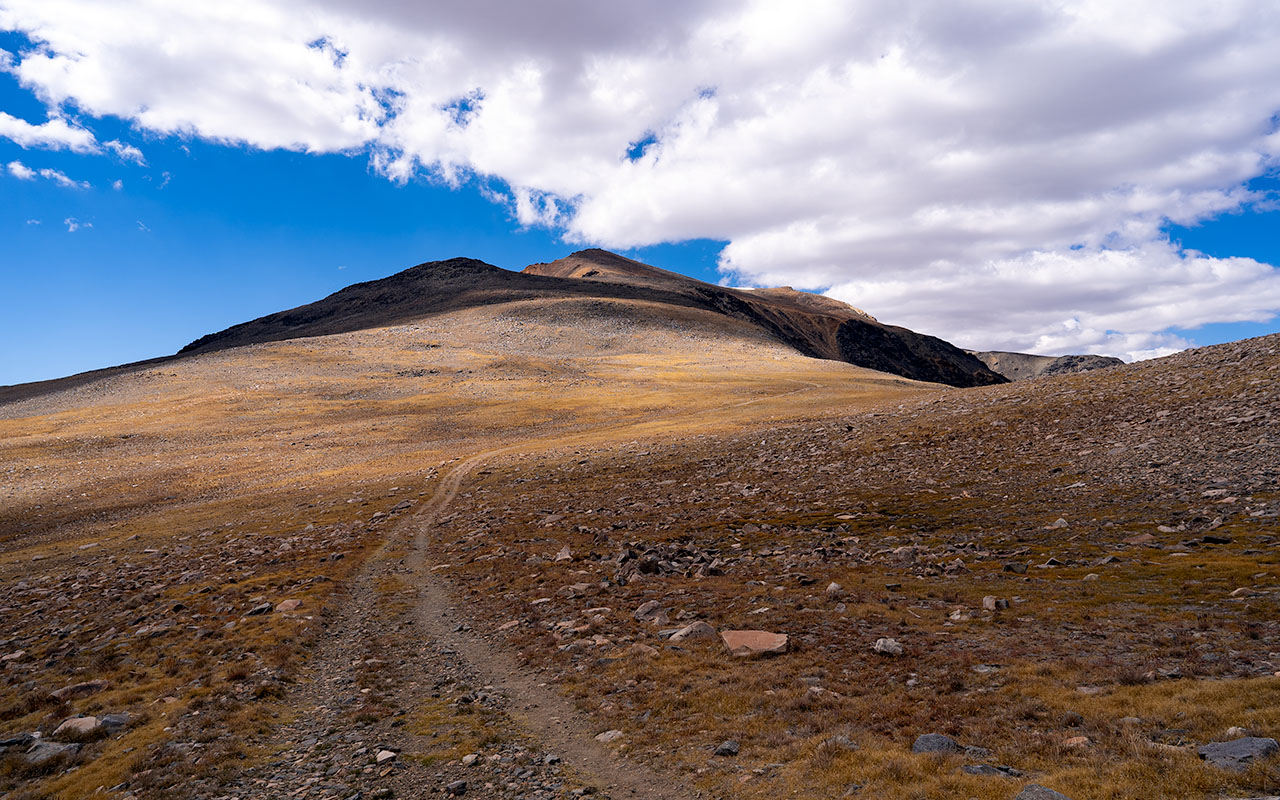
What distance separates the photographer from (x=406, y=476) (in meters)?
52.2

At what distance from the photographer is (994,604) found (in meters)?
16.3

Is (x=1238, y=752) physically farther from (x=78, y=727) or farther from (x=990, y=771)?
(x=78, y=727)

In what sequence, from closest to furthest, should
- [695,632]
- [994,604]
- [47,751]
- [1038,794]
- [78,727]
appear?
[1038,794] < [47,751] < [78,727] < [994,604] < [695,632]

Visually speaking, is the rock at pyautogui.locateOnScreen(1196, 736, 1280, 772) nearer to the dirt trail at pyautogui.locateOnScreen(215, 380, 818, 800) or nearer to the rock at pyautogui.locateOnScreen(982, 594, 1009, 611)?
the dirt trail at pyautogui.locateOnScreen(215, 380, 818, 800)

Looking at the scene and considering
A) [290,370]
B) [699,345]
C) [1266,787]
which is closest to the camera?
[1266,787]

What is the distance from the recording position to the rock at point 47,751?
12788 millimetres

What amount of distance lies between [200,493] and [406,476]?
17.9 meters

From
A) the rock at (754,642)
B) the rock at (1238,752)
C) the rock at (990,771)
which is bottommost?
the rock at (754,642)

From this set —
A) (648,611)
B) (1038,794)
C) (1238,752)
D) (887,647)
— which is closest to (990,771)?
(1038,794)

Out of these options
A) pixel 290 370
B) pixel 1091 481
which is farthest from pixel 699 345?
pixel 1091 481

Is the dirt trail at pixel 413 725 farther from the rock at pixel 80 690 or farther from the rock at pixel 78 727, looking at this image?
the rock at pixel 80 690

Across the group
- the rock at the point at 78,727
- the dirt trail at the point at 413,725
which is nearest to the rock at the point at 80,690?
the rock at the point at 78,727

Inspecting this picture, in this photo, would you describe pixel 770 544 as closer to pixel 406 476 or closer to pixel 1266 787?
pixel 1266 787

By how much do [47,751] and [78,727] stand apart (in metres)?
0.92
